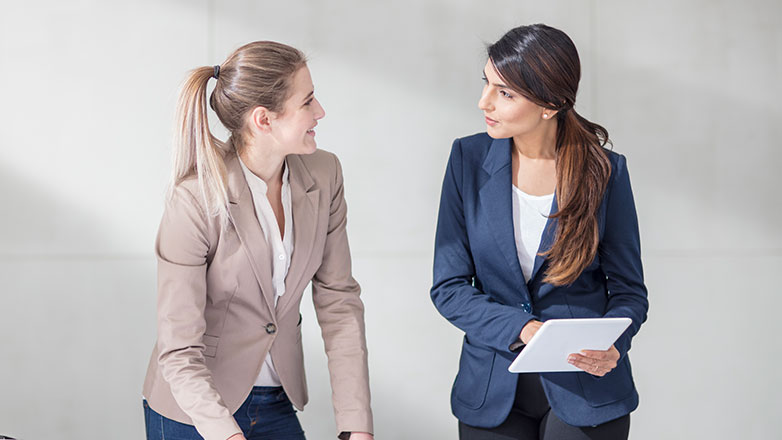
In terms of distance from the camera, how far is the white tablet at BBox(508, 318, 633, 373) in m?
1.61

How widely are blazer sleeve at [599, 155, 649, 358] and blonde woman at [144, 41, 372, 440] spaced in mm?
650

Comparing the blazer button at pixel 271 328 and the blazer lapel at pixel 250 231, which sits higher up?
the blazer lapel at pixel 250 231

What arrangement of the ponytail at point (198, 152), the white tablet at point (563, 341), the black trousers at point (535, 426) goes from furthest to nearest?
the black trousers at point (535, 426) → the ponytail at point (198, 152) → the white tablet at point (563, 341)

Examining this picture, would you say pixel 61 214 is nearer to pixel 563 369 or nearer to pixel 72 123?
pixel 72 123

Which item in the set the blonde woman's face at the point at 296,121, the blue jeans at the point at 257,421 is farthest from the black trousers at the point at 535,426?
the blonde woman's face at the point at 296,121

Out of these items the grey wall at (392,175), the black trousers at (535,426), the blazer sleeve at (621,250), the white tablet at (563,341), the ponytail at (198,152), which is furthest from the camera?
the grey wall at (392,175)

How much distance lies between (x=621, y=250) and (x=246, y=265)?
923mm

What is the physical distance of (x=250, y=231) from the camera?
1767 millimetres

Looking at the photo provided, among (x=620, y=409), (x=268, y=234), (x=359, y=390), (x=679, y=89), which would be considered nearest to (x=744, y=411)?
(x=679, y=89)

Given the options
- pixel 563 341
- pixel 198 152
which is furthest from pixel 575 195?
pixel 198 152

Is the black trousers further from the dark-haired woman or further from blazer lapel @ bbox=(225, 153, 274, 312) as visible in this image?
blazer lapel @ bbox=(225, 153, 274, 312)

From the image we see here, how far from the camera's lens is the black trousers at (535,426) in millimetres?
1827

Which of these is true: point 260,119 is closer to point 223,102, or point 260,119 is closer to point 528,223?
point 223,102

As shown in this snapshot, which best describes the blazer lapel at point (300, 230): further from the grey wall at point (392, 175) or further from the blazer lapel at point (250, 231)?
the grey wall at point (392, 175)
